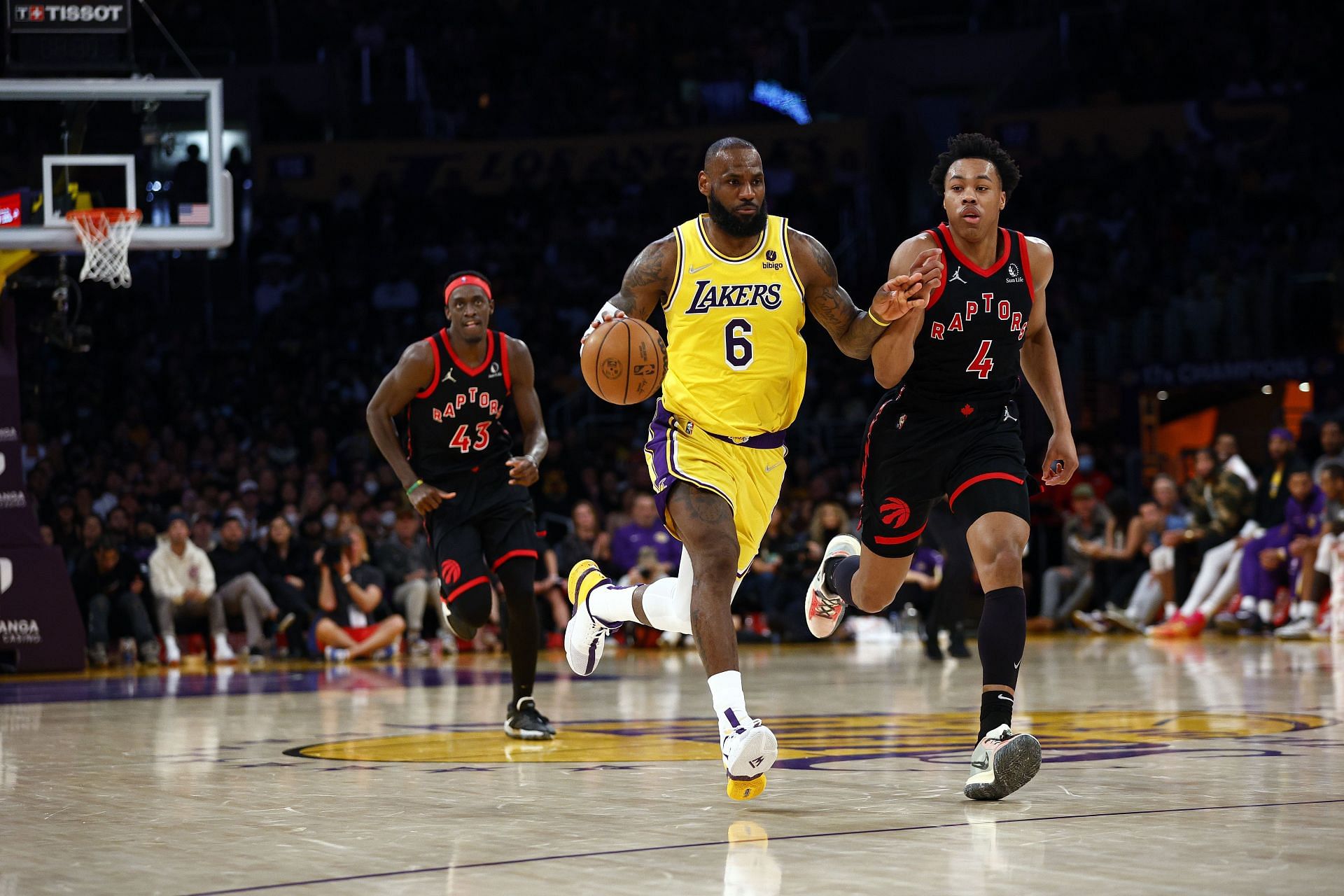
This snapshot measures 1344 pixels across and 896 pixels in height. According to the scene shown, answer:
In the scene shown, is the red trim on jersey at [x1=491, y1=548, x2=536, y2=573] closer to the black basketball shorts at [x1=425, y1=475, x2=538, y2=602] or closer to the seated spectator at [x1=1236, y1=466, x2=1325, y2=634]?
the black basketball shorts at [x1=425, y1=475, x2=538, y2=602]

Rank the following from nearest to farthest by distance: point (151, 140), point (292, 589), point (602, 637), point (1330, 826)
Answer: point (1330, 826) → point (602, 637) → point (151, 140) → point (292, 589)

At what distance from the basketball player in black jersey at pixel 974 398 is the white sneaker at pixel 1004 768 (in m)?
0.33

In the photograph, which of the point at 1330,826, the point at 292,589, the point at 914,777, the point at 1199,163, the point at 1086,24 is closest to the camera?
the point at 1330,826

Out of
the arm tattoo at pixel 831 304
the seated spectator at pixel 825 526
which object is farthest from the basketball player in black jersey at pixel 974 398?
the seated spectator at pixel 825 526

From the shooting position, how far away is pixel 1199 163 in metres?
23.7

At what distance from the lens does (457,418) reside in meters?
8.12

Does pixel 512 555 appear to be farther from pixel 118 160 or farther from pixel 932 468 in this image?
pixel 118 160

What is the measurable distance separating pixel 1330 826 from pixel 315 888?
268 cm

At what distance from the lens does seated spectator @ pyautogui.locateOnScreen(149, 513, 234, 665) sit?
48.6ft

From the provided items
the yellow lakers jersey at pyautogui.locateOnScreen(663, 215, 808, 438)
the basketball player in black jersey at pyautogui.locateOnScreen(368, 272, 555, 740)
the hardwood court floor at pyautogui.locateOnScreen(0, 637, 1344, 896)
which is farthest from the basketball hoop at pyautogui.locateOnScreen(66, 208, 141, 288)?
the yellow lakers jersey at pyautogui.locateOnScreen(663, 215, 808, 438)

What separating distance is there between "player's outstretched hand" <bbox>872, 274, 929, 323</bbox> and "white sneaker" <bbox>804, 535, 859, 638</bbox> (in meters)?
1.69

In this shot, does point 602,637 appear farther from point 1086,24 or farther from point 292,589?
point 1086,24

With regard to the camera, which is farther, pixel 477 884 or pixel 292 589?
pixel 292 589

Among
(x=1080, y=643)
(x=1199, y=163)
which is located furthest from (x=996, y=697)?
(x=1199, y=163)
